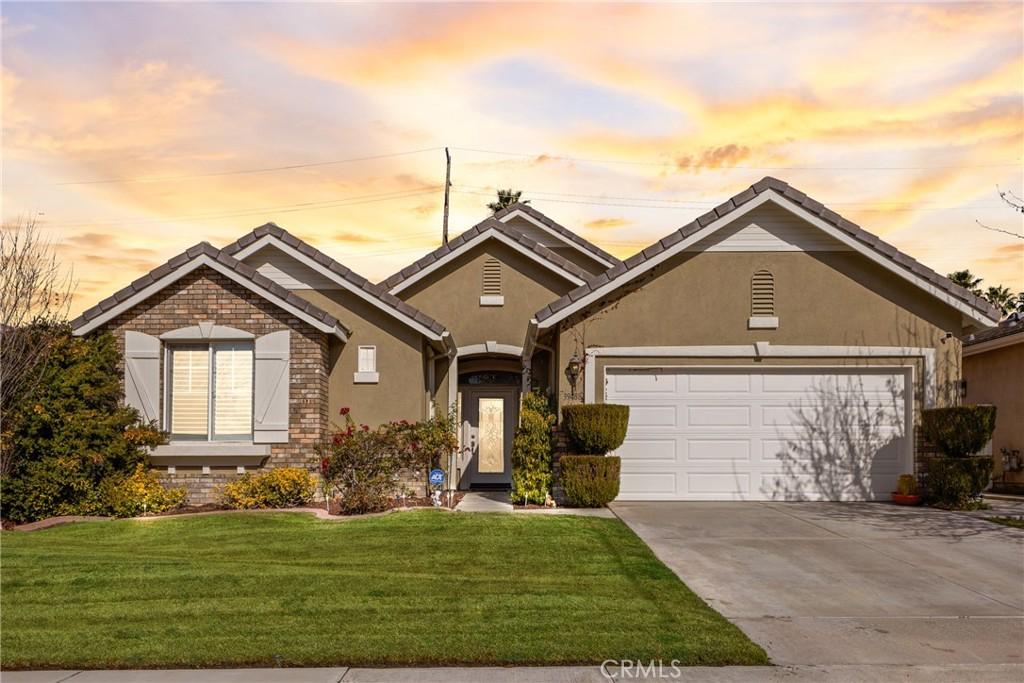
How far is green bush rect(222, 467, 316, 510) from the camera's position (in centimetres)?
1595

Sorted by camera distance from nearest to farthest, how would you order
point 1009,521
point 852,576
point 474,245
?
point 852,576
point 1009,521
point 474,245

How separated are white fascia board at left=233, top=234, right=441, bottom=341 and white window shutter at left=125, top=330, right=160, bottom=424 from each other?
3073mm

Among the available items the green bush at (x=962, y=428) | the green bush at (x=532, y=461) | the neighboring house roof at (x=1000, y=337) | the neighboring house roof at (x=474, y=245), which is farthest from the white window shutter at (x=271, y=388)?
the neighboring house roof at (x=1000, y=337)

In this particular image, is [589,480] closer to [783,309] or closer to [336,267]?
[783,309]

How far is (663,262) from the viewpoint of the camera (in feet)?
55.1

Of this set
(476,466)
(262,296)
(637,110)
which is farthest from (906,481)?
(262,296)

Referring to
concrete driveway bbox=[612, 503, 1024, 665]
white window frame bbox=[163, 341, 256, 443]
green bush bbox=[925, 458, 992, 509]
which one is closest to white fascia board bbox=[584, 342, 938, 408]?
green bush bbox=[925, 458, 992, 509]

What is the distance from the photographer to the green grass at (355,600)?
306 inches

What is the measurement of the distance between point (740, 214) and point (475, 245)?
6606mm

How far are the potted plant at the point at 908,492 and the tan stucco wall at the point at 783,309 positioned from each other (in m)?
1.78

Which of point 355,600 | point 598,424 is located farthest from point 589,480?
point 355,600

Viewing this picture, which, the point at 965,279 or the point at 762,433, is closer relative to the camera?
the point at 762,433

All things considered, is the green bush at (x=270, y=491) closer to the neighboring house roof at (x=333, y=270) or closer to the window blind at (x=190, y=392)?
the window blind at (x=190, y=392)

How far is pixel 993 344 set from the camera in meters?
21.4
